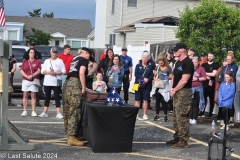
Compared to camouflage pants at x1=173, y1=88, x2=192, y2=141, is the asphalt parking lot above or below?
below

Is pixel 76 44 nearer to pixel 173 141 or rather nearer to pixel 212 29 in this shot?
pixel 212 29

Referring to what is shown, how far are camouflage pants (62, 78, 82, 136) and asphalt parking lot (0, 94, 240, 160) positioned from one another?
38 centimetres

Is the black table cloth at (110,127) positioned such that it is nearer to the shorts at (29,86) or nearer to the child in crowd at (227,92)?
the child in crowd at (227,92)

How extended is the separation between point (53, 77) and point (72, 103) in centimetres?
447

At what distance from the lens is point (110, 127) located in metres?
10.2

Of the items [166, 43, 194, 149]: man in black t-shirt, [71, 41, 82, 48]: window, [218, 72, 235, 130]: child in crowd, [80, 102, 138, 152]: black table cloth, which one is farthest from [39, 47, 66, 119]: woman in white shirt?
[71, 41, 82, 48]: window

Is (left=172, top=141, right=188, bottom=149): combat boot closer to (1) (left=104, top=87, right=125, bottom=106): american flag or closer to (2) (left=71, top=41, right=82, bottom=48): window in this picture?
(1) (left=104, top=87, right=125, bottom=106): american flag

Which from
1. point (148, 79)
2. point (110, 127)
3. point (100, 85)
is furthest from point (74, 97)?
point (148, 79)

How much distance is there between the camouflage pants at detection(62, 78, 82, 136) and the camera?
10.9 metres

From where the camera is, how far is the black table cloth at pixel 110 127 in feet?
33.5

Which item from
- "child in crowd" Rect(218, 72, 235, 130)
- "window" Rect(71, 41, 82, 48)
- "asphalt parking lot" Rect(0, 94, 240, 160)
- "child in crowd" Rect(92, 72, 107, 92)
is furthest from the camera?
"window" Rect(71, 41, 82, 48)

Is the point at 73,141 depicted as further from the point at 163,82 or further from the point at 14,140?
the point at 163,82

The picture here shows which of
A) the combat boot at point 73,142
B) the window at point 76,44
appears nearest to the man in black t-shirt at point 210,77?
the combat boot at point 73,142

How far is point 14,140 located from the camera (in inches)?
416
